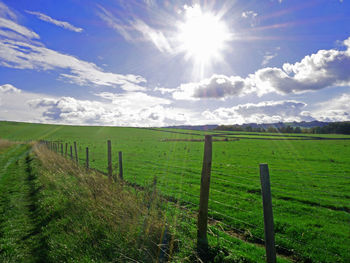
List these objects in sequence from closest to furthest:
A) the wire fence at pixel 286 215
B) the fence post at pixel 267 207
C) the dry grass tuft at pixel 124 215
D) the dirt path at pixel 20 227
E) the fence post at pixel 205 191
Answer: the fence post at pixel 267 207, the dry grass tuft at pixel 124 215, the fence post at pixel 205 191, the dirt path at pixel 20 227, the wire fence at pixel 286 215

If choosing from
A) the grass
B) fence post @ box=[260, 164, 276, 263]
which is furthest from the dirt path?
fence post @ box=[260, 164, 276, 263]

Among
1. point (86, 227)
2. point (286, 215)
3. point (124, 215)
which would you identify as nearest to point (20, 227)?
point (86, 227)

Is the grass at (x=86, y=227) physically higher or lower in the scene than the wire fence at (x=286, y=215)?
higher

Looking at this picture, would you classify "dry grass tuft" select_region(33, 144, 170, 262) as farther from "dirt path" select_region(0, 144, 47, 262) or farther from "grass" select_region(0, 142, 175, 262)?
"dirt path" select_region(0, 144, 47, 262)

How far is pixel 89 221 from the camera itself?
5.46 metres

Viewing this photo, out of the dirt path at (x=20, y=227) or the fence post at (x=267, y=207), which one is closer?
the fence post at (x=267, y=207)

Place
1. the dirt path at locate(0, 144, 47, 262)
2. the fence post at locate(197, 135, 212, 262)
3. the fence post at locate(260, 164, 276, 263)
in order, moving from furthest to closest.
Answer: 1. the dirt path at locate(0, 144, 47, 262)
2. the fence post at locate(197, 135, 212, 262)
3. the fence post at locate(260, 164, 276, 263)

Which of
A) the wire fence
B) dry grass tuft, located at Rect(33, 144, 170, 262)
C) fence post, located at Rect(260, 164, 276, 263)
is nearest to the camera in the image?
fence post, located at Rect(260, 164, 276, 263)

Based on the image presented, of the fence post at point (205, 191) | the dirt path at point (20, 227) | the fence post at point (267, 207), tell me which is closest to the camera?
the fence post at point (267, 207)

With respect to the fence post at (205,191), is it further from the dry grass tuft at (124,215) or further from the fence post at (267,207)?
→ the fence post at (267,207)

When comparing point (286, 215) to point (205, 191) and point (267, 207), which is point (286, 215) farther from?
point (267, 207)

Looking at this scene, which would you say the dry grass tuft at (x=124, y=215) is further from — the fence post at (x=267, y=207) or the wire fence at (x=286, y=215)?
the fence post at (x=267, y=207)

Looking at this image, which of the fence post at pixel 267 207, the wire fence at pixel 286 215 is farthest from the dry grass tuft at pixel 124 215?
the fence post at pixel 267 207

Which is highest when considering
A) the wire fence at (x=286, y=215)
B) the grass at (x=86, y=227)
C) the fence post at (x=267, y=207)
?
the fence post at (x=267, y=207)
